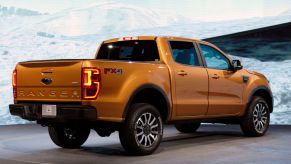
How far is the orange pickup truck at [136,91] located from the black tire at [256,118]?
0.06 ft

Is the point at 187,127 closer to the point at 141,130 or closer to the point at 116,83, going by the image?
the point at 141,130

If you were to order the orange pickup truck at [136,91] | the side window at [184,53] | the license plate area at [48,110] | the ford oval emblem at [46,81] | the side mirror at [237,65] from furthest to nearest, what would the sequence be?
the side mirror at [237,65] < the side window at [184,53] < the ford oval emblem at [46,81] < the license plate area at [48,110] < the orange pickup truck at [136,91]

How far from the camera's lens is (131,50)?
9.13m

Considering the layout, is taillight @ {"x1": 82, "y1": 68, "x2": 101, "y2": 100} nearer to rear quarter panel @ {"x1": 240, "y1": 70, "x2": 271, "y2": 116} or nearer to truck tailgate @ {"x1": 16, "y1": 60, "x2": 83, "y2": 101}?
truck tailgate @ {"x1": 16, "y1": 60, "x2": 83, "y2": 101}

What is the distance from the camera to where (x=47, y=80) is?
7.75 m

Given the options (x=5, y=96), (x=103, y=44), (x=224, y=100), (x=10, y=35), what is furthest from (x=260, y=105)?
(x=10, y=35)

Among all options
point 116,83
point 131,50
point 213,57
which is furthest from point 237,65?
point 116,83

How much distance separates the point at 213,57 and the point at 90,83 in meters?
3.06

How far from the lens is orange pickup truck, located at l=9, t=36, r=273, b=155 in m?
7.42

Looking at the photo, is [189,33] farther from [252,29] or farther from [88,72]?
[88,72]

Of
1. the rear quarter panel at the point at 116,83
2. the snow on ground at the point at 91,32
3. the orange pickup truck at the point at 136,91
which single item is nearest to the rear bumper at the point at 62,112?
the orange pickup truck at the point at 136,91

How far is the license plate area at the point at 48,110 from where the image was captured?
7605 mm

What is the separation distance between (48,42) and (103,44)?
15670 mm

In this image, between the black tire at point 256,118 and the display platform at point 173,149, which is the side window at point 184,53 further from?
the black tire at point 256,118
